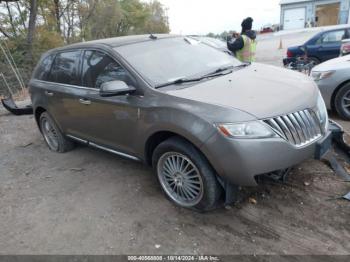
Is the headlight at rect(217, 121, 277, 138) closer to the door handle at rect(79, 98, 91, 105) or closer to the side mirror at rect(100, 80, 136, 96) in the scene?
the side mirror at rect(100, 80, 136, 96)

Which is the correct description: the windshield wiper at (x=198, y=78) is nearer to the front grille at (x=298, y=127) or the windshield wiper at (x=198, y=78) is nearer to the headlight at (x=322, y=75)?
the front grille at (x=298, y=127)

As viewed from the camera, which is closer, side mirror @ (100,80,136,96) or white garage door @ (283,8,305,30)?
side mirror @ (100,80,136,96)

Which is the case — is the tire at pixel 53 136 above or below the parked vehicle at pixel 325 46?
below

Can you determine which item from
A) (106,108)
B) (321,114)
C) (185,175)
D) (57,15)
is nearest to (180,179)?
(185,175)

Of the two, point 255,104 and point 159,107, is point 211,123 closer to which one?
point 255,104

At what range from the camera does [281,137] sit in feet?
9.01

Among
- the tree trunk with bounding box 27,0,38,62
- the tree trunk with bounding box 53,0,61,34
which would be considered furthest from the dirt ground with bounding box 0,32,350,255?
the tree trunk with bounding box 53,0,61,34

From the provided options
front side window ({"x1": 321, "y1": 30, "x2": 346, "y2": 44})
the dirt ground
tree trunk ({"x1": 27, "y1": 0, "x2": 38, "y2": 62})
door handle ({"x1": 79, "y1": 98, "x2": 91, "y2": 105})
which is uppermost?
tree trunk ({"x1": 27, "y1": 0, "x2": 38, "y2": 62})

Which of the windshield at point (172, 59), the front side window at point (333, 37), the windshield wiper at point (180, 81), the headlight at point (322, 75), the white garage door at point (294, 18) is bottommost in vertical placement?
the headlight at point (322, 75)

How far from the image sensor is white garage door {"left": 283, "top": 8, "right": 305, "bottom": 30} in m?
37.8

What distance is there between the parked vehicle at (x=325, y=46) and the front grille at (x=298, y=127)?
839 cm

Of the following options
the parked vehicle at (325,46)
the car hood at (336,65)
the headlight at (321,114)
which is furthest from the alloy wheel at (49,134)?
the parked vehicle at (325,46)

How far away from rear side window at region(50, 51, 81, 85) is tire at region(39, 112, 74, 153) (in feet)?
2.61

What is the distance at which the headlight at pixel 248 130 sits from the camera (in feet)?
8.82
